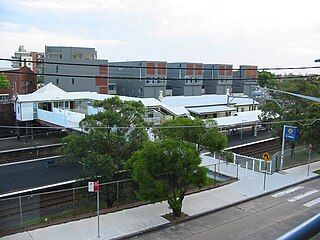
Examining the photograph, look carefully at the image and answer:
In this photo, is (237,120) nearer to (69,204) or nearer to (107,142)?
(107,142)

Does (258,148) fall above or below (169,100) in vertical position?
below

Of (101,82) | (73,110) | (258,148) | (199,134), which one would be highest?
(101,82)

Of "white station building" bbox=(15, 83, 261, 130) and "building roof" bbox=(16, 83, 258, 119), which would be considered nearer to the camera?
"white station building" bbox=(15, 83, 261, 130)

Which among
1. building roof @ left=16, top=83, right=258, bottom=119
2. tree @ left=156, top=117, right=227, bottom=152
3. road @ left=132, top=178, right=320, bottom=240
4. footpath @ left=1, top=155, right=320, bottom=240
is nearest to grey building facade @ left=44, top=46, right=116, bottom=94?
building roof @ left=16, top=83, right=258, bottom=119

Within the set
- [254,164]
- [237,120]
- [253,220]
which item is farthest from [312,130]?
[237,120]

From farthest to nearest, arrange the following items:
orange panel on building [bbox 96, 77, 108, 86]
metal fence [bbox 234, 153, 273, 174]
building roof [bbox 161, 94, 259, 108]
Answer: orange panel on building [bbox 96, 77, 108, 86] → building roof [bbox 161, 94, 259, 108] → metal fence [bbox 234, 153, 273, 174]

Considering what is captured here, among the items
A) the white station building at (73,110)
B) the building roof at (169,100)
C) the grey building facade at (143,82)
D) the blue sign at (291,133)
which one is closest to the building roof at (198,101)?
the building roof at (169,100)

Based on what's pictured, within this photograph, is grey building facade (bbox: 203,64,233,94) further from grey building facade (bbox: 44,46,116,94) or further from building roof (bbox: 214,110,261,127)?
building roof (bbox: 214,110,261,127)

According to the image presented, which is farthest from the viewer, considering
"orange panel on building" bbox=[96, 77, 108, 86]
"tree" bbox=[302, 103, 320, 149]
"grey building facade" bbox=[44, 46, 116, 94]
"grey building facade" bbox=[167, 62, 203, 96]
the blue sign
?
"grey building facade" bbox=[167, 62, 203, 96]

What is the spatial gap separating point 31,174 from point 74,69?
3892 centimetres

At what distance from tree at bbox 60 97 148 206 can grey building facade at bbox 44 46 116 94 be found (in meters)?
37.4

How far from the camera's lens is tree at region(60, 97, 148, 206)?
15684mm

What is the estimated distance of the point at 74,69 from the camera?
5941 cm

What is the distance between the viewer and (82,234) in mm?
12164
